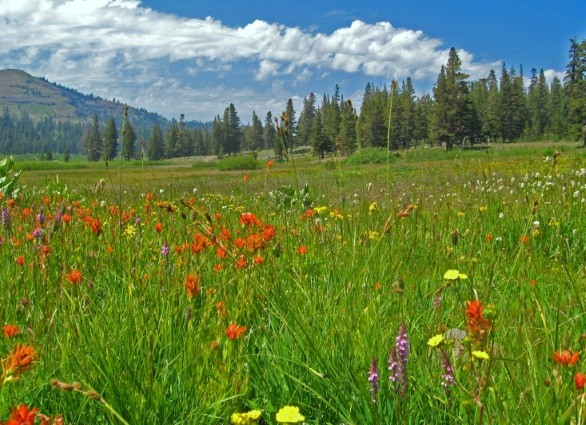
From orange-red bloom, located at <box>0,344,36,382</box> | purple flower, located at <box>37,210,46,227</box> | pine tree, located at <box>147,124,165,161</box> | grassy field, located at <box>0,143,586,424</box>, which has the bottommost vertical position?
grassy field, located at <box>0,143,586,424</box>

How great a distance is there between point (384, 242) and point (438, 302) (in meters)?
1.32

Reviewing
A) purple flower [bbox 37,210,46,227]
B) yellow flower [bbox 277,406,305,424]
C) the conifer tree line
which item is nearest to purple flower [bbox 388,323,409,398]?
yellow flower [bbox 277,406,305,424]

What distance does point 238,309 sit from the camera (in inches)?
90.0

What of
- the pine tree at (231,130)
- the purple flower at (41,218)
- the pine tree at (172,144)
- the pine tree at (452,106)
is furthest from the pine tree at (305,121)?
the purple flower at (41,218)

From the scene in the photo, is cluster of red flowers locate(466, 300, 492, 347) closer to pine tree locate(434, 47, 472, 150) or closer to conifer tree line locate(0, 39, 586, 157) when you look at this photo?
conifer tree line locate(0, 39, 586, 157)

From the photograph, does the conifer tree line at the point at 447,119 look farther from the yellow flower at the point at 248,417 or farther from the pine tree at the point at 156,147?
the yellow flower at the point at 248,417

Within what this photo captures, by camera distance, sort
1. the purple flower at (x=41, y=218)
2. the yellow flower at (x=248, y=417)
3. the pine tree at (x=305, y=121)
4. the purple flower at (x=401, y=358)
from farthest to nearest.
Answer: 1. the pine tree at (x=305, y=121)
2. the purple flower at (x=41, y=218)
3. the purple flower at (x=401, y=358)
4. the yellow flower at (x=248, y=417)

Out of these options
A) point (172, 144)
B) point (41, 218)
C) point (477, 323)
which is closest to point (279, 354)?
point (477, 323)

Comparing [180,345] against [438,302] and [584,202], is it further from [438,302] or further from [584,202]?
[584,202]

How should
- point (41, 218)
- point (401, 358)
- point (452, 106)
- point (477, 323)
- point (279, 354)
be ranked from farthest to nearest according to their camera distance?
1. point (452, 106)
2. point (41, 218)
3. point (279, 354)
4. point (401, 358)
5. point (477, 323)

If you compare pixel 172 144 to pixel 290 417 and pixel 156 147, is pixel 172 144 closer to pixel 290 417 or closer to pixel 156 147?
pixel 156 147

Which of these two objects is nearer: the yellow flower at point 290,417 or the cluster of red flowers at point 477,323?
the yellow flower at point 290,417

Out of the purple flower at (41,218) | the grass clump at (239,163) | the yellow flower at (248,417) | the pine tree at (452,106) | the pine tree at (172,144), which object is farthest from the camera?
the pine tree at (172,144)

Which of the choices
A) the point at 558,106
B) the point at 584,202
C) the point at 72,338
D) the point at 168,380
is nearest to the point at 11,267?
the point at 72,338
